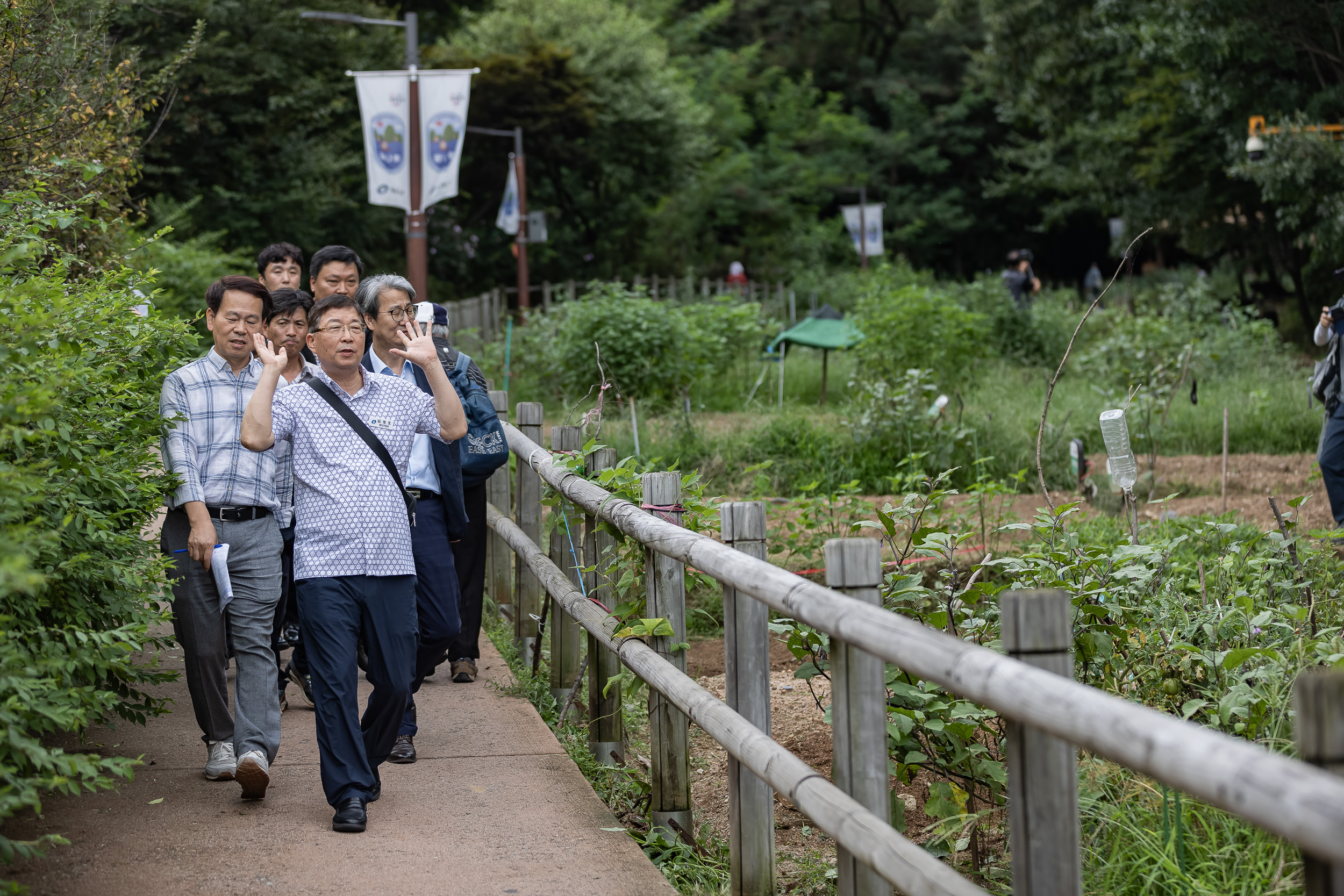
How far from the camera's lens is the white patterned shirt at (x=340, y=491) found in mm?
3865

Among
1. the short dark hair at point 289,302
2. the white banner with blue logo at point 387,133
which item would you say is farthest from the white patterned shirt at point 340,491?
the white banner with blue logo at point 387,133

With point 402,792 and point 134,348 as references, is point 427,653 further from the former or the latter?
point 134,348

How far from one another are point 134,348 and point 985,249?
4288cm

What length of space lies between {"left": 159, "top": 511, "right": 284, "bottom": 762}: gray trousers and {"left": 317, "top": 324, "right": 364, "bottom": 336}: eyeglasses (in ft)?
2.34

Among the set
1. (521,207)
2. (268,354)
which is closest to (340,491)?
(268,354)

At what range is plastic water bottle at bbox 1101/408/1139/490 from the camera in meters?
4.67

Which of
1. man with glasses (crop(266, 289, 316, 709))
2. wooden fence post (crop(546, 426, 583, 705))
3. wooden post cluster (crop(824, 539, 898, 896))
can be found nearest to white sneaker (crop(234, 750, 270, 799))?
man with glasses (crop(266, 289, 316, 709))

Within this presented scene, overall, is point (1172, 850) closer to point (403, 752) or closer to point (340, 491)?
point (340, 491)

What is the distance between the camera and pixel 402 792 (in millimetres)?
4250

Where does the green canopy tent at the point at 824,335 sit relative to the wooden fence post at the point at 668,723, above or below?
above

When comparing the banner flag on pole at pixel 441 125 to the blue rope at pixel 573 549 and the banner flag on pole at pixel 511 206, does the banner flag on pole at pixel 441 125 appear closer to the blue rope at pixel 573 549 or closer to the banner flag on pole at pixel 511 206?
the blue rope at pixel 573 549

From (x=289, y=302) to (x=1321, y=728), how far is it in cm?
415

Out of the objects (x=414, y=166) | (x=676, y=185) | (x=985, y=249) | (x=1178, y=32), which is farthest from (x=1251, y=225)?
(x=985, y=249)

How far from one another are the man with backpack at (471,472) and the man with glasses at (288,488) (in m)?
0.54
